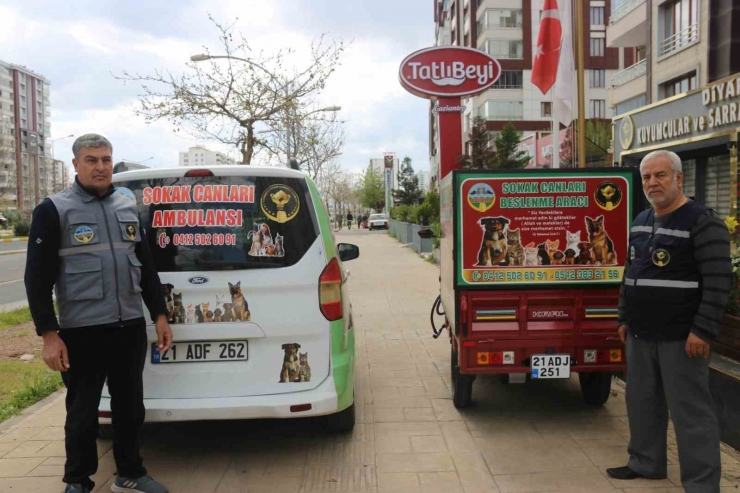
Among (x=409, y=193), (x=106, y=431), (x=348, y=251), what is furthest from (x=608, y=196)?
(x=409, y=193)

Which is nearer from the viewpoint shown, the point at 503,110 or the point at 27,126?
the point at 503,110

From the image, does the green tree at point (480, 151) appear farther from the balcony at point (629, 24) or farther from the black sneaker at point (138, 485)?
the balcony at point (629, 24)

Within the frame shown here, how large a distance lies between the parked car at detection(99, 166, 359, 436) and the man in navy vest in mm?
1841

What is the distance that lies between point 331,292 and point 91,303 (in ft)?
4.58

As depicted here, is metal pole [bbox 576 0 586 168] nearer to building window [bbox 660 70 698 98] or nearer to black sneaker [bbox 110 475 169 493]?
black sneaker [bbox 110 475 169 493]

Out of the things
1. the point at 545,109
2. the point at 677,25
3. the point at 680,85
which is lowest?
the point at 680,85

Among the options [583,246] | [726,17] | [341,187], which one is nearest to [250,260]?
[583,246]

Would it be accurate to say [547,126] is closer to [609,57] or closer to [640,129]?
[609,57]

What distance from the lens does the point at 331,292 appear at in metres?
4.02

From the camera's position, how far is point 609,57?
50844 mm

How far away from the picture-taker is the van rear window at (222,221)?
3.96m

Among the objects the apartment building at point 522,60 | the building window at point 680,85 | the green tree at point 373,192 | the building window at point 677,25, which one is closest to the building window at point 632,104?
the building window at point 680,85

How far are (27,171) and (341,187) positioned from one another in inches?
2520

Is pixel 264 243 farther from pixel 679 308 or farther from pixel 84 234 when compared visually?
pixel 679 308
